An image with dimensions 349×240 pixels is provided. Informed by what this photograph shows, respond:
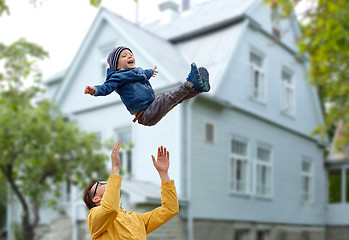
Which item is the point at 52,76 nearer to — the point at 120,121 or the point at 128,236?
the point at 120,121

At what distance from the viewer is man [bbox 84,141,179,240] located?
2900 mm

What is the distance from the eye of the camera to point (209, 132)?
15.1m

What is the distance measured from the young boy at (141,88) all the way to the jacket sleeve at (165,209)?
2.45ft

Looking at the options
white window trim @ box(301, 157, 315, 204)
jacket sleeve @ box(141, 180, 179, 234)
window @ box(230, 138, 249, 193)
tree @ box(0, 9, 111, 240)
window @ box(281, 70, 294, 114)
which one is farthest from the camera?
white window trim @ box(301, 157, 315, 204)

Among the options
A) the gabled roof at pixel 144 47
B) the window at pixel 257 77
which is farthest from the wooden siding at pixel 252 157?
the gabled roof at pixel 144 47

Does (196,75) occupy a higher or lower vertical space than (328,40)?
lower

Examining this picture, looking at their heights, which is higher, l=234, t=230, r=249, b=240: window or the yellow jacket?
the yellow jacket

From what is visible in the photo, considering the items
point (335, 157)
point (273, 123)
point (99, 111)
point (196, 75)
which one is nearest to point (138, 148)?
point (99, 111)

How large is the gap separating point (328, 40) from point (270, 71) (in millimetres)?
5294

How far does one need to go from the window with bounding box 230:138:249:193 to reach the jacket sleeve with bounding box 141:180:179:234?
1255 cm

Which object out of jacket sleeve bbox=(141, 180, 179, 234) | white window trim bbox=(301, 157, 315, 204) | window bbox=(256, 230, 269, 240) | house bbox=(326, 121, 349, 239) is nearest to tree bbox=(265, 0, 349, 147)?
window bbox=(256, 230, 269, 240)

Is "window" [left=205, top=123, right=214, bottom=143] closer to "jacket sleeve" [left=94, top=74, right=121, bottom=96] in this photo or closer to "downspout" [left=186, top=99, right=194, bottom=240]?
"downspout" [left=186, top=99, right=194, bottom=240]

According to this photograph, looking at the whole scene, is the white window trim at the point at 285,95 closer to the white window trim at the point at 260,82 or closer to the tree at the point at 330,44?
the white window trim at the point at 260,82

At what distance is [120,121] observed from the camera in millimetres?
15641
